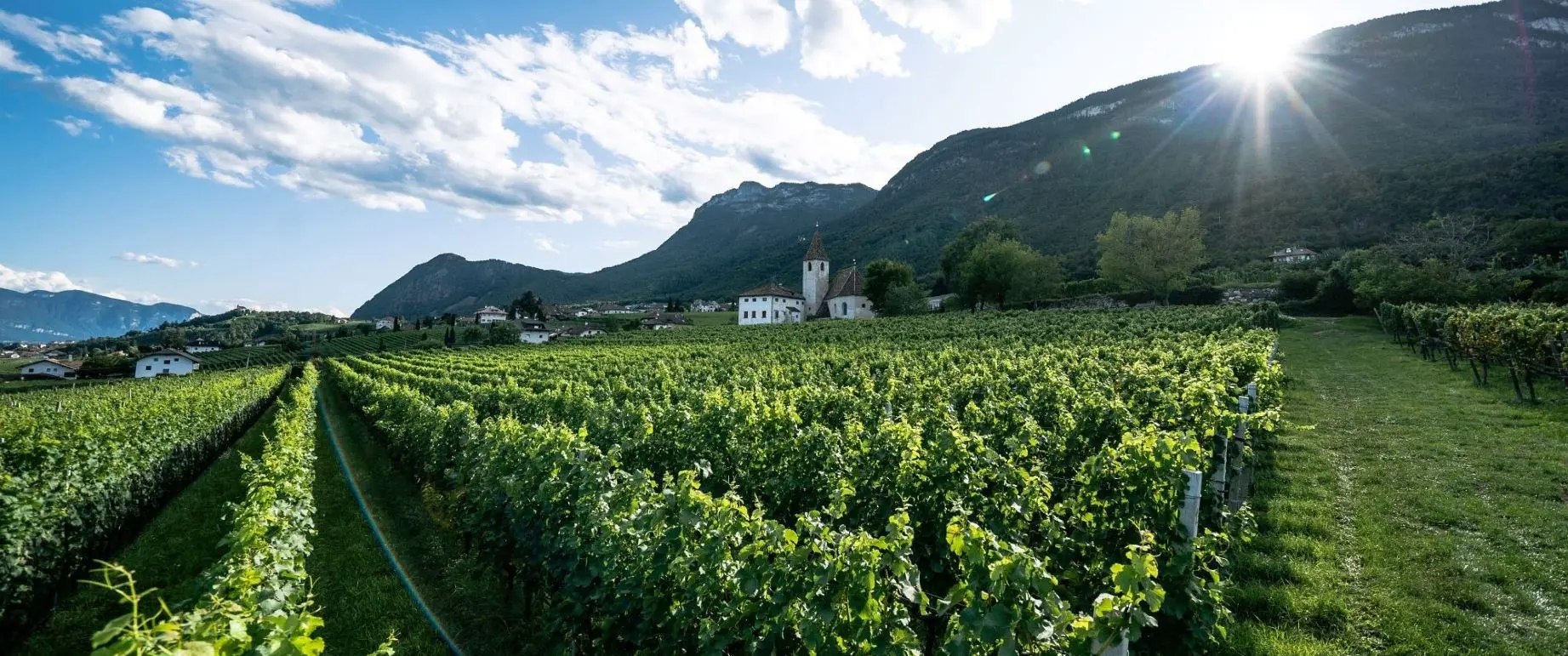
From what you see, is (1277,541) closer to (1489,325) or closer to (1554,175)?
(1489,325)

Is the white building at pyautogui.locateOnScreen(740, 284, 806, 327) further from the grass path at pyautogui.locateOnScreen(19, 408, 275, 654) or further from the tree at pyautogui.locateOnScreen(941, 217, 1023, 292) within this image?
the grass path at pyautogui.locateOnScreen(19, 408, 275, 654)

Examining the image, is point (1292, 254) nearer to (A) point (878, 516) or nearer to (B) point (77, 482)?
(A) point (878, 516)

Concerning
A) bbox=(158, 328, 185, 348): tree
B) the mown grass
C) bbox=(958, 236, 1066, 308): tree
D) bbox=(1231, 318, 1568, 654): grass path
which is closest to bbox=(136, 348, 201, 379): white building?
bbox=(158, 328, 185, 348): tree

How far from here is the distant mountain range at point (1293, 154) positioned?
221ft

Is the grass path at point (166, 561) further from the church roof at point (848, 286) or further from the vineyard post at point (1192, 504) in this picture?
the church roof at point (848, 286)

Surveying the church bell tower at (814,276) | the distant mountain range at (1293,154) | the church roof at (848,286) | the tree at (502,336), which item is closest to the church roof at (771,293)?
the church bell tower at (814,276)

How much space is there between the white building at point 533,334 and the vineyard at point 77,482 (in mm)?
77161

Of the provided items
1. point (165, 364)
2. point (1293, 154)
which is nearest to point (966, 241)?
point (1293, 154)

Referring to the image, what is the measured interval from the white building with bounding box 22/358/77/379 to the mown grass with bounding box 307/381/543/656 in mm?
105705

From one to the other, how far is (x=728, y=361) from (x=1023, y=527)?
73.3 feet

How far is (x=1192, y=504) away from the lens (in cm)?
514

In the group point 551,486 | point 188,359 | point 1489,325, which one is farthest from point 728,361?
point 188,359

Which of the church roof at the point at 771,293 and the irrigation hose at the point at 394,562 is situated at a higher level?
the church roof at the point at 771,293

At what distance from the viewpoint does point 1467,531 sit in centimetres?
727
